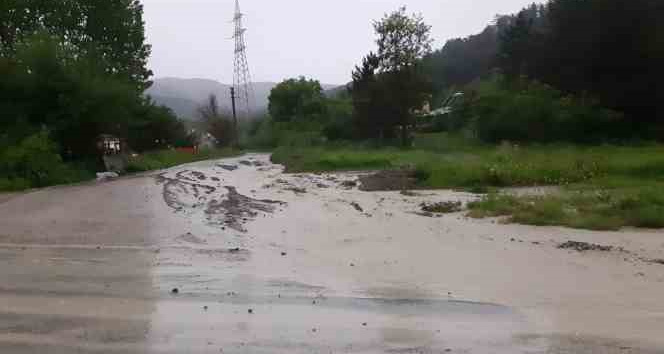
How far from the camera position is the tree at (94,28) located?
29.6 metres

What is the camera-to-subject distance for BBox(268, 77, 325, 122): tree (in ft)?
207

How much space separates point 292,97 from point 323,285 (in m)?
59.6

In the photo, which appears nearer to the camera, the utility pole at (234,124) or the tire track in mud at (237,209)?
the tire track in mud at (237,209)

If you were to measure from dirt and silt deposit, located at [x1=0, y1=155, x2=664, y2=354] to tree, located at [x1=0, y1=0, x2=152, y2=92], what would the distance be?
20587 mm

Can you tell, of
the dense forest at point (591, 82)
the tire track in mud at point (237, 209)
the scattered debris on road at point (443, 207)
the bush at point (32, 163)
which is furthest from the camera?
the dense forest at point (591, 82)

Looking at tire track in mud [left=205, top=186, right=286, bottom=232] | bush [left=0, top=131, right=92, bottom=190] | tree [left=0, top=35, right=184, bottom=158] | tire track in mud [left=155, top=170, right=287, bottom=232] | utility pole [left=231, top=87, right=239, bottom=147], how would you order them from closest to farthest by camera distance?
1. tire track in mud [left=205, top=186, right=286, bottom=232]
2. tire track in mud [left=155, top=170, right=287, bottom=232]
3. bush [left=0, top=131, right=92, bottom=190]
4. tree [left=0, top=35, right=184, bottom=158]
5. utility pole [left=231, top=87, right=239, bottom=147]

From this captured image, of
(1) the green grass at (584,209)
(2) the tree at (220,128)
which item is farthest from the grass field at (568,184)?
(2) the tree at (220,128)

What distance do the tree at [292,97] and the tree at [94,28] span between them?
27.6 m

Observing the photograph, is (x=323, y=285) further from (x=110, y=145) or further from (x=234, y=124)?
(x=234, y=124)

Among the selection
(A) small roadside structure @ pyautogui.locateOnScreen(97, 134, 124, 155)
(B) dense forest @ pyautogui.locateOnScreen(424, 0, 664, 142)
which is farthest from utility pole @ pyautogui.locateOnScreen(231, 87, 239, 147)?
(B) dense forest @ pyautogui.locateOnScreen(424, 0, 664, 142)

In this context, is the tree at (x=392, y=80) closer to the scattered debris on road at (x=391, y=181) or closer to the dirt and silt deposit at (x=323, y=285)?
the scattered debris on road at (x=391, y=181)

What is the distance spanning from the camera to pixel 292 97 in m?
65.4

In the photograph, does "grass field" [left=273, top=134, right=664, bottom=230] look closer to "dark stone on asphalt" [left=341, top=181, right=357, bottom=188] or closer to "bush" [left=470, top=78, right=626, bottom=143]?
"dark stone on asphalt" [left=341, top=181, right=357, bottom=188]

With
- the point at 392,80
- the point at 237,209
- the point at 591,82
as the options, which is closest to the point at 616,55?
the point at 591,82
